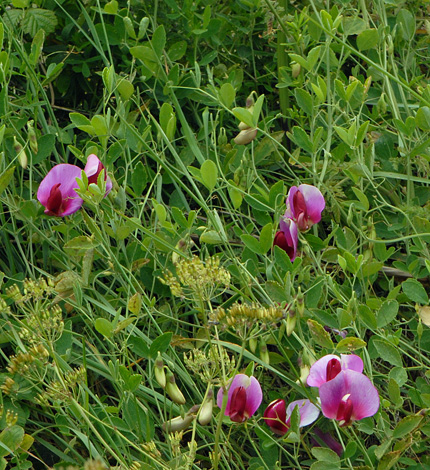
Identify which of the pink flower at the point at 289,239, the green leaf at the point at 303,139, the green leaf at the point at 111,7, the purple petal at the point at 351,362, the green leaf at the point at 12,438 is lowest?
the green leaf at the point at 12,438

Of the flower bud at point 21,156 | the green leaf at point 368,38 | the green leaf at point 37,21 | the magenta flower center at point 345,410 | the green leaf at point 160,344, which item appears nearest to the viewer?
the magenta flower center at point 345,410

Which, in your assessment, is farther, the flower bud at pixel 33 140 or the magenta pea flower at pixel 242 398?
the flower bud at pixel 33 140

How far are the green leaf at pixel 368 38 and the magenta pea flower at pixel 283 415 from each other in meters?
0.67

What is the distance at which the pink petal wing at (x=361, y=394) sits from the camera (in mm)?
932

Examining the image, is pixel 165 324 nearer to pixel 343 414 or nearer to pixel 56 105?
pixel 343 414

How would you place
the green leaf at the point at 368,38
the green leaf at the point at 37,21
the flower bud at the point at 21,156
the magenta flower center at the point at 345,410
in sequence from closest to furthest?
the magenta flower center at the point at 345,410 < the flower bud at the point at 21,156 < the green leaf at the point at 368,38 < the green leaf at the point at 37,21

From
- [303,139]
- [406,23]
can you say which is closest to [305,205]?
[303,139]

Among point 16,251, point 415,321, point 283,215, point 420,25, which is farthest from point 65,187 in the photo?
point 420,25

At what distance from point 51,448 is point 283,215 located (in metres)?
0.52

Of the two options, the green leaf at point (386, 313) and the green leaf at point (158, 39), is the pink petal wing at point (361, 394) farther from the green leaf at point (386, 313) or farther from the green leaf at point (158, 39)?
the green leaf at point (158, 39)

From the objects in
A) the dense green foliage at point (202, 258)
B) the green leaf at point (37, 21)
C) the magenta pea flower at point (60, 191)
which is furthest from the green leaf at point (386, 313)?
the green leaf at point (37, 21)

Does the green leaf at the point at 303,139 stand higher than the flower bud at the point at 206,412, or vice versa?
the green leaf at the point at 303,139

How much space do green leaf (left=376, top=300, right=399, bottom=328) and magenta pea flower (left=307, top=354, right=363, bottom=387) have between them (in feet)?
0.33

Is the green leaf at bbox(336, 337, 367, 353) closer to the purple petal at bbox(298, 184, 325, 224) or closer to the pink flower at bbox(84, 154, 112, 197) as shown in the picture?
the purple petal at bbox(298, 184, 325, 224)
